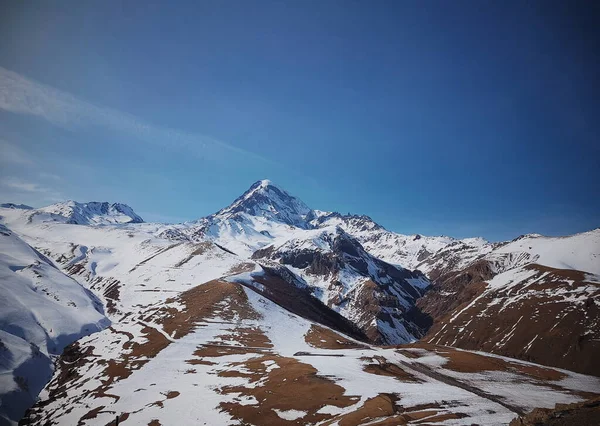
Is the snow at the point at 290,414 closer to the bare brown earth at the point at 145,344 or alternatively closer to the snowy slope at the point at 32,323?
the bare brown earth at the point at 145,344

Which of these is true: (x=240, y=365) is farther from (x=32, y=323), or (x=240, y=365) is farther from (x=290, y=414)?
(x=32, y=323)

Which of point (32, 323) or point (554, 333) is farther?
point (554, 333)

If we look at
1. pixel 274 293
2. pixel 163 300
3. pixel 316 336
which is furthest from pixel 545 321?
pixel 163 300

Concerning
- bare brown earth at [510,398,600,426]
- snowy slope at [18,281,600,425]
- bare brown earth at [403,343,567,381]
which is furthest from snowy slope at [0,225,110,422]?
bare brown earth at [403,343,567,381]

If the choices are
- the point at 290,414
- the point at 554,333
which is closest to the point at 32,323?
the point at 290,414

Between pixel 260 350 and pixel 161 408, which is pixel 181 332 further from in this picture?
pixel 161 408

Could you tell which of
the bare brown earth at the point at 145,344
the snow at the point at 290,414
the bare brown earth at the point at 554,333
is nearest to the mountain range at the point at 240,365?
the snow at the point at 290,414
